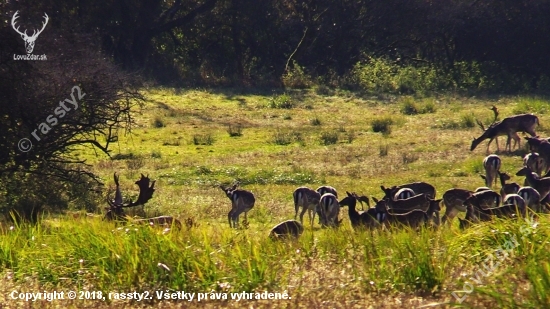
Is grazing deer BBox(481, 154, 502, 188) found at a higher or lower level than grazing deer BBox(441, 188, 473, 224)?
higher

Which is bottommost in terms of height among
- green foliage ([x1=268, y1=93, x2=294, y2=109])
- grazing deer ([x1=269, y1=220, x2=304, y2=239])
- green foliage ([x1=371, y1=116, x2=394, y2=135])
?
grazing deer ([x1=269, y1=220, x2=304, y2=239])

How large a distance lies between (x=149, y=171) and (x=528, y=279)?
13159 mm

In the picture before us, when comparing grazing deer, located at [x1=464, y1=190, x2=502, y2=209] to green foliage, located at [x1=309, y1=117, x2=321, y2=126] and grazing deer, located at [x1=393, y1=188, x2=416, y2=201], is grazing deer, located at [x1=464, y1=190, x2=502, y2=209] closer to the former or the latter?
grazing deer, located at [x1=393, y1=188, x2=416, y2=201]

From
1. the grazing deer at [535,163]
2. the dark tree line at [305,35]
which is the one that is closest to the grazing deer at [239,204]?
the grazing deer at [535,163]

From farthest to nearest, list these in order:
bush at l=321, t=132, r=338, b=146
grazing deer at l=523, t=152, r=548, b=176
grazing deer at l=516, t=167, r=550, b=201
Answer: bush at l=321, t=132, r=338, b=146 → grazing deer at l=523, t=152, r=548, b=176 → grazing deer at l=516, t=167, r=550, b=201

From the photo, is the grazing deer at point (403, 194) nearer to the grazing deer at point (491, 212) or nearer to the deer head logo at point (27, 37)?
the grazing deer at point (491, 212)

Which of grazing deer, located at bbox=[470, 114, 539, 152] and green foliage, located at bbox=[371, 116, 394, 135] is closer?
grazing deer, located at bbox=[470, 114, 539, 152]

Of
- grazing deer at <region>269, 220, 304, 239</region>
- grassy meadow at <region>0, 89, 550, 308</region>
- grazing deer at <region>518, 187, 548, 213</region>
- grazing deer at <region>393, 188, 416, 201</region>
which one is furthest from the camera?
grazing deer at <region>393, 188, 416, 201</region>

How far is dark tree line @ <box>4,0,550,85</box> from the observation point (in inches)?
1474

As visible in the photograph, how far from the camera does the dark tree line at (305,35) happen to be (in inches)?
1474

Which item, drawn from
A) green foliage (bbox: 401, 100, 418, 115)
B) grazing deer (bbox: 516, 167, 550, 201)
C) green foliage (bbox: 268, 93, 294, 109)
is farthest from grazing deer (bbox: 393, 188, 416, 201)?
green foliage (bbox: 268, 93, 294, 109)

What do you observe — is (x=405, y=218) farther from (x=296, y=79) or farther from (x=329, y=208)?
(x=296, y=79)

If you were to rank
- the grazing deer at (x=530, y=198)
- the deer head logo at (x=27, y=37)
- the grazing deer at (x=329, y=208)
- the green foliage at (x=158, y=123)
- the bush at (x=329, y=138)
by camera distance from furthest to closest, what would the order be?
1. the green foliage at (x=158, y=123)
2. the bush at (x=329, y=138)
3. the deer head logo at (x=27, y=37)
4. the grazing deer at (x=329, y=208)
5. the grazing deer at (x=530, y=198)

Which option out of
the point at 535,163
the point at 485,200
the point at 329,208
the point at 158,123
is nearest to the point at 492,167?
the point at 535,163
